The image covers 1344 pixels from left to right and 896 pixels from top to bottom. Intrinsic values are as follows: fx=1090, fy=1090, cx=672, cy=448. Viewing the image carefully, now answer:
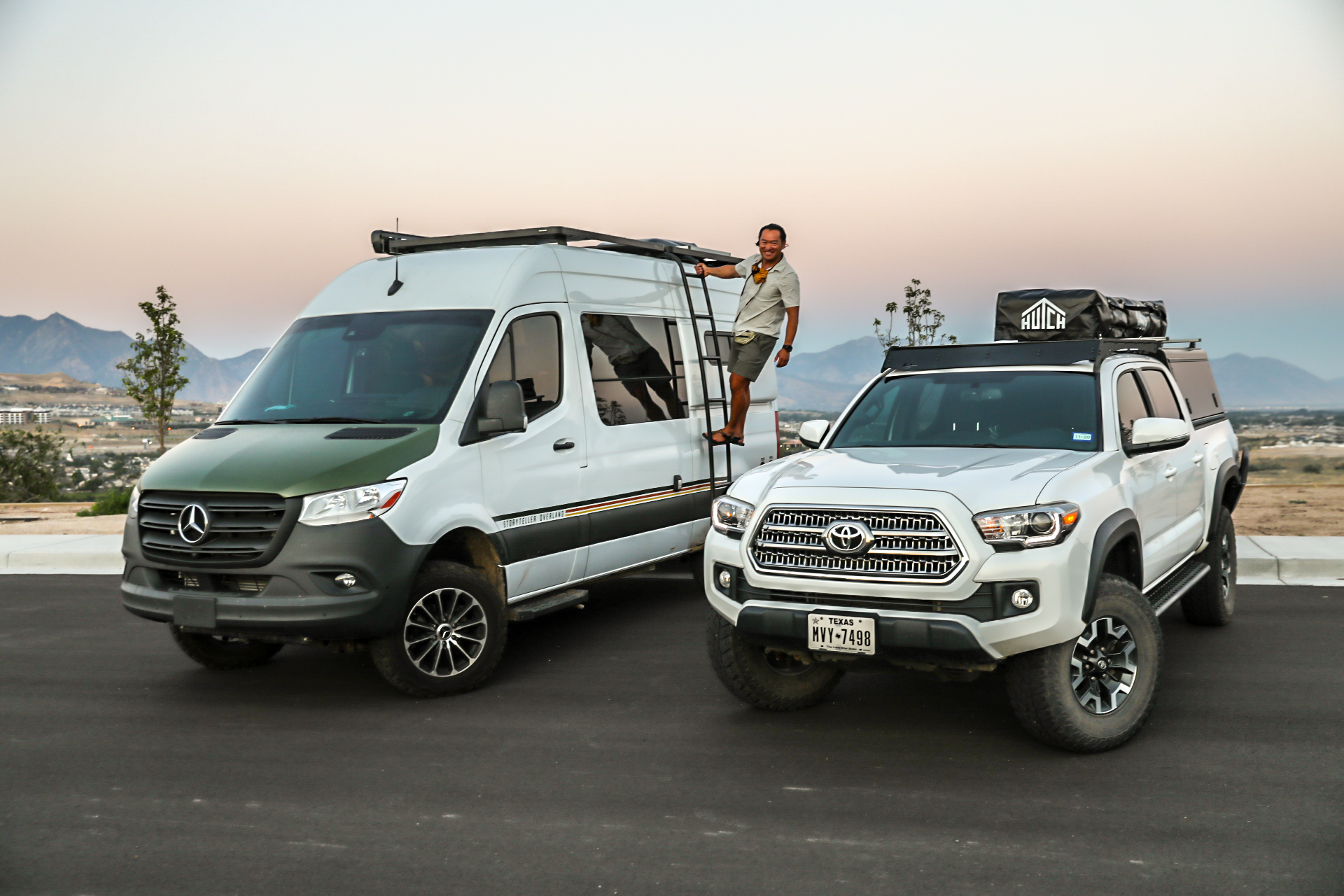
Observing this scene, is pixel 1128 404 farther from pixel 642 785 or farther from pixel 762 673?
pixel 642 785

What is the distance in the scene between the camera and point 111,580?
11.2 meters

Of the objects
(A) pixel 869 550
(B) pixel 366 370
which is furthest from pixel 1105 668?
(B) pixel 366 370

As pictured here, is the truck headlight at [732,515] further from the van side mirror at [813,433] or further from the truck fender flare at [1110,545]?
the truck fender flare at [1110,545]

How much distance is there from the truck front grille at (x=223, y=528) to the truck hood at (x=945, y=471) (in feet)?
8.23

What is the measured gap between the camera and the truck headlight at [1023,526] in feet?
16.0

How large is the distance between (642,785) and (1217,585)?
503 cm

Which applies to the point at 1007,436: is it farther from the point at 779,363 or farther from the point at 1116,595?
the point at 779,363

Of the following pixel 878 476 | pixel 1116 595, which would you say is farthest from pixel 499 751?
pixel 1116 595

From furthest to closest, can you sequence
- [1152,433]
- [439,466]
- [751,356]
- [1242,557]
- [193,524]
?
[1242,557], [751,356], [439,466], [193,524], [1152,433]

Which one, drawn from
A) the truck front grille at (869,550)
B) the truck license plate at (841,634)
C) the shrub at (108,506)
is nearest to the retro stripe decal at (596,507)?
the truck front grille at (869,550)

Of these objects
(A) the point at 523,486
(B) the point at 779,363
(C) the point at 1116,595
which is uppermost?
(B) the point at 779,363

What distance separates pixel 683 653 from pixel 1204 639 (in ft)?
12.0

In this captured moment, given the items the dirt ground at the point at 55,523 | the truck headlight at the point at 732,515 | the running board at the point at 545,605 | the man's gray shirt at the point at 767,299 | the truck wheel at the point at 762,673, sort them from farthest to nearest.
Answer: the dirt ground at the point at 55,523 → the man's gray shirt at the point at 767,299 → the running board at the point at 545,605 → the truck wheel at the point at 762,673 → the truck headlight at the point at 732,515

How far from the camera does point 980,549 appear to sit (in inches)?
191
